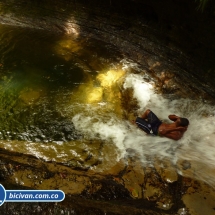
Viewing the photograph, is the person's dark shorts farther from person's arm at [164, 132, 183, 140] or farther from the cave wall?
the cave wall

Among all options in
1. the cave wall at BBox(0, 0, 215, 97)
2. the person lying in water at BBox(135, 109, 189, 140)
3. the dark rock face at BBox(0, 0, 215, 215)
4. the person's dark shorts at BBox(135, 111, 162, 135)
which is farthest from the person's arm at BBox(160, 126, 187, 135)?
the cave wall at BBox(0, 0, 215, 97)

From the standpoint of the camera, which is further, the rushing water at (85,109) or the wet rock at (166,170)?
the rushing water at (85,109)

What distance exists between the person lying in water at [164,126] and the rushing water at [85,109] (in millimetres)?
275

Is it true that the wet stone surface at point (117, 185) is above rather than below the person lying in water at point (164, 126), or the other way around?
below

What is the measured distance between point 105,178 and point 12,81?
4.67 metres

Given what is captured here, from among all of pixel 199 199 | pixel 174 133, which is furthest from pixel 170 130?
pixel 199 199

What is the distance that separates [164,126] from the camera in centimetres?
521

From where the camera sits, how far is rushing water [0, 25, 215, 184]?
5012 millimetres

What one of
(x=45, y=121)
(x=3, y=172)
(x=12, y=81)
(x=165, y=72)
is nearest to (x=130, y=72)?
(x=165, y=72)

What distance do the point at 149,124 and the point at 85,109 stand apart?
199 centimetres

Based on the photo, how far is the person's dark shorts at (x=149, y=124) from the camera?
5.31m

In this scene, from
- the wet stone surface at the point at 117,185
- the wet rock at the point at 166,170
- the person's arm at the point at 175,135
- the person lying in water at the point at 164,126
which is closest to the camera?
the wet stone surface at the point at 117,185

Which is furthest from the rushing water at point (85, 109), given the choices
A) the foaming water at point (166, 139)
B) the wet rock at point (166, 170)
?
the wet rock at point (166, 170)

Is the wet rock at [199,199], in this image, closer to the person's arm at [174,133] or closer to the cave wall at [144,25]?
the person's arm at [174,133]
